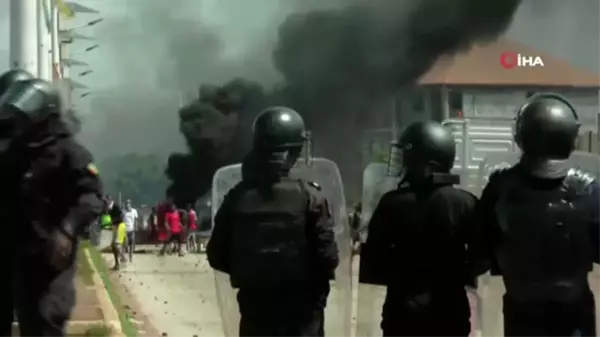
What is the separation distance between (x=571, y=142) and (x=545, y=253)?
463mm

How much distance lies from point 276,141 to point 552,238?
1.19 m

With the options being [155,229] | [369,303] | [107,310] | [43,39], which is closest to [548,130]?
[369,303]

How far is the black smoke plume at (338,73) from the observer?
75.9 feet

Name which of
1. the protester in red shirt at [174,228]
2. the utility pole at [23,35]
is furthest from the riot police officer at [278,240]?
the protester in red shirt at [174,228]

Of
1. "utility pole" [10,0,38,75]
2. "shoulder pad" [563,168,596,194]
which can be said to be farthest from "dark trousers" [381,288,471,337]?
"utility pole" [10,0,38,75]

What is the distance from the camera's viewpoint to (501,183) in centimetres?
403

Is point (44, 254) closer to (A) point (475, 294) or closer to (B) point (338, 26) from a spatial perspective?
(A) point (475, 294)

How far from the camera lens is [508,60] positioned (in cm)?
2466

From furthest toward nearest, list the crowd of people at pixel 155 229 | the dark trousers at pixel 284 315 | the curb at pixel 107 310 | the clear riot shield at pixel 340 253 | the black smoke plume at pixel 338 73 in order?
the black smoke plume at pixel 338 73, the crowd of people at pixel 155 229, the curb at pixel 107 310, the clear riot shield at pixel 340 253, the dark trousers at pixel 284 315

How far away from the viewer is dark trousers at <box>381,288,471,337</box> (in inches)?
162

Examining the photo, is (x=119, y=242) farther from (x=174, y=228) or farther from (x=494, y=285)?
(x=494, y=285)

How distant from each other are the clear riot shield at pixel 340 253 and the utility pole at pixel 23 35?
12.0 ft

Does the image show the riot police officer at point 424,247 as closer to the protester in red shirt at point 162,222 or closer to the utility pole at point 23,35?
the utility pole at point 23,35

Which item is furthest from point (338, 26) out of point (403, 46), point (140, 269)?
point (140, 269)
